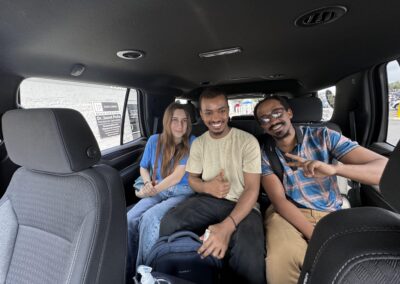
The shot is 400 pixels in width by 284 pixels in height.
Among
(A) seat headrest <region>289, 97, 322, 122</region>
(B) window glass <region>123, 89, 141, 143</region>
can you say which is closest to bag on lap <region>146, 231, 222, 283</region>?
(A) seat headrest <region>289, 97, 322, 122</region>

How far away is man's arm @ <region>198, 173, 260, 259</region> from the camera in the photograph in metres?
1.23

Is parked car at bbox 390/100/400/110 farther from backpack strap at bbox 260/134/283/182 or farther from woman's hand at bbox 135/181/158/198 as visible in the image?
woman's hand at bbox 135/181/158/198

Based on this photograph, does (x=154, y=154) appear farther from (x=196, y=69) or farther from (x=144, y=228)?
(x=196, y=69)

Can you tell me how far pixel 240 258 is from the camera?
3.99ft

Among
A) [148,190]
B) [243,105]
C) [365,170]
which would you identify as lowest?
[148,190]

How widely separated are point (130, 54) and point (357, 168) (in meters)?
1.79

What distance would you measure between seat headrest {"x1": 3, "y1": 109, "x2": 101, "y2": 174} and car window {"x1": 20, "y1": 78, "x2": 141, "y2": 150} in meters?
0.71

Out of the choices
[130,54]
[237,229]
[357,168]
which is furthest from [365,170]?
[130,54]

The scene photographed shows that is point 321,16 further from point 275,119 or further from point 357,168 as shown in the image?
point 357,168

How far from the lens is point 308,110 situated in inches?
102

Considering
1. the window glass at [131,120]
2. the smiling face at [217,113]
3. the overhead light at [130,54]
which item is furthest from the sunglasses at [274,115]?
the window glass at [131,120]

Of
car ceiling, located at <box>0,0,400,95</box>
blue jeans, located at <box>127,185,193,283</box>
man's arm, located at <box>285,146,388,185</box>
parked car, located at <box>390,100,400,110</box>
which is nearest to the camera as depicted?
car ceiling, located at <box>0,0,400,95</box>

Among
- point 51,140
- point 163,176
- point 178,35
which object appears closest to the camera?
Answer: point 51,140

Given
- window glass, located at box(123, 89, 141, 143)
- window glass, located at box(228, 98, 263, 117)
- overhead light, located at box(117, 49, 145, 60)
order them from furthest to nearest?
window glass, located at box(228, 98, 263, 117)
window glass, located at box(123, 89, 141, 143)
overhead light, located at box(117, 49, 145, 60)
